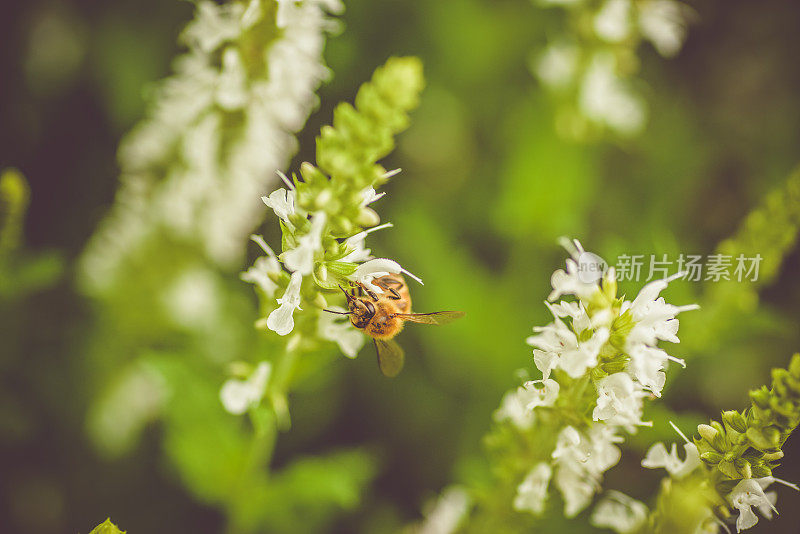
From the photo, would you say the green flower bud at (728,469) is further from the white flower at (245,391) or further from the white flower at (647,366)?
the white flower at (245,391)

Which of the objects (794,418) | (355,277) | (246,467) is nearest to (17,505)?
(246,467)

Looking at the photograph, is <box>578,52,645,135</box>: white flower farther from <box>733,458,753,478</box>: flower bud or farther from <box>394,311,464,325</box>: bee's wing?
<box>733,458,753,478</box>: flower bud

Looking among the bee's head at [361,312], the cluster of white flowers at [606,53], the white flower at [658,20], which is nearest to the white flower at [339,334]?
the bee's head at [361,312]

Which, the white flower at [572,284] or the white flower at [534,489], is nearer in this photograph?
Answer: the white flower at [572,284]

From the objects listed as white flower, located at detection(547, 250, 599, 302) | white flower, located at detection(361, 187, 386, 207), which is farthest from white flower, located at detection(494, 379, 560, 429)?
white flower, located at detection(361, 187, 386, 207)

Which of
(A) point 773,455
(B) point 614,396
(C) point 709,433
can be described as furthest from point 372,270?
(A) point 773,455

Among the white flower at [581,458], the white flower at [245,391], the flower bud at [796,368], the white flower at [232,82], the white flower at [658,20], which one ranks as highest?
the white flower at [658,20]

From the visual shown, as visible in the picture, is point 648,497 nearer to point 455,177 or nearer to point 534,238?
point 534,238

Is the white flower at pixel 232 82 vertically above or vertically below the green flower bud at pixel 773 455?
above

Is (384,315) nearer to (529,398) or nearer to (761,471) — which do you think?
(529,398)
